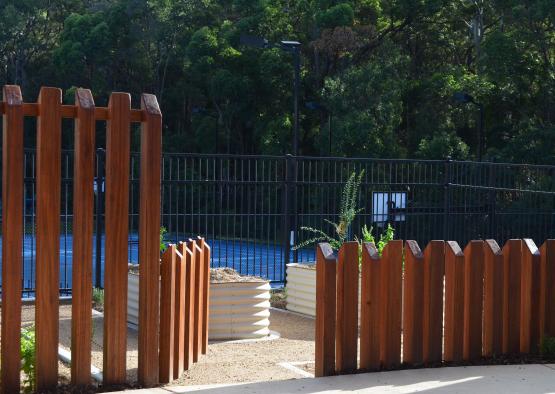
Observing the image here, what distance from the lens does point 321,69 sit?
40.9 metres

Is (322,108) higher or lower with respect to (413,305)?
higher

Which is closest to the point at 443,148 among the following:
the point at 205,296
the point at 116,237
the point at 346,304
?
the point at 205,296

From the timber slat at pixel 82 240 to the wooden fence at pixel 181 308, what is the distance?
2.12 feet

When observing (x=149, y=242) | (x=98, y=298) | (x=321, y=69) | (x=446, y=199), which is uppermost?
(x=321, y=69)

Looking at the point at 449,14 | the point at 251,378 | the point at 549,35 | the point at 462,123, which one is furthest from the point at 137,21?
the point at 251,378

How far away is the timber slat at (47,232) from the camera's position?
6.37 metres

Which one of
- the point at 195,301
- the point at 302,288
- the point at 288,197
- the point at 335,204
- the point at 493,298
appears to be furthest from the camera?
the point at 335,204

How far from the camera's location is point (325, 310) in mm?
7059

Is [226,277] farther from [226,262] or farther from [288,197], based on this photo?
[288,197]

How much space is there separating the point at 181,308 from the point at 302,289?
5.14 metres

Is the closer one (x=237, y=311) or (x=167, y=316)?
(x=167, y=316)

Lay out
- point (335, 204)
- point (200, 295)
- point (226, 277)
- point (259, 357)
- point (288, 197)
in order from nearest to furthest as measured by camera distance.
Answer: point (200, 295) < point (259, 357) < point (226, 277) < point (288, 197) < point (335, 204)

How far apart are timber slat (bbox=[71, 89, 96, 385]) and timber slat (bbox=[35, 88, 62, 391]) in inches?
5.7

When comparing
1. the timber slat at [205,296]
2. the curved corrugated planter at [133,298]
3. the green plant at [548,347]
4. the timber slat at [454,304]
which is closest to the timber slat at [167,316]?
the timber slat at [205,296]
